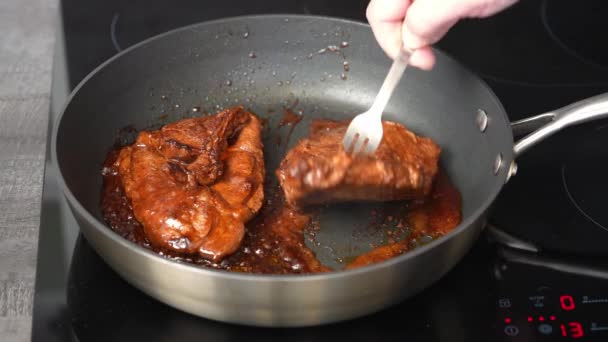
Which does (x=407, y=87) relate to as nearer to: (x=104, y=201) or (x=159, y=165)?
(x=159, y=165)

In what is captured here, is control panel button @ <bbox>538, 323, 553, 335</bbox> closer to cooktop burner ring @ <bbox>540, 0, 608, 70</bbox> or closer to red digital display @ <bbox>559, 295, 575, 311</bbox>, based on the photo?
red digital display @ <bbox>559, 295, 575, 311</bbox>

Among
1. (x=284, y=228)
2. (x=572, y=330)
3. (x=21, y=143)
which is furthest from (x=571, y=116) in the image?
(x=21, y=143)

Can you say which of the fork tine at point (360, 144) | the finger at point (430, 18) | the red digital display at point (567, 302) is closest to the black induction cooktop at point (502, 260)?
the red digital display at point (567, 302)

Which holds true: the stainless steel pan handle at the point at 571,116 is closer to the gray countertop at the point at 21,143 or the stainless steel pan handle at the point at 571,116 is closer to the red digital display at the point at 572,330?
the red digital display at the point at 572,330

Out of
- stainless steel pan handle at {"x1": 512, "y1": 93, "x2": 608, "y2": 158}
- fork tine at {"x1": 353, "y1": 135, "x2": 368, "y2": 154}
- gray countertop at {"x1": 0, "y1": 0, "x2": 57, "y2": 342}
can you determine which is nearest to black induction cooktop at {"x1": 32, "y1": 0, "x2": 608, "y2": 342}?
gray countertop at {"x1": 0, "y1": 0, "x2": 57, "y2": 342}

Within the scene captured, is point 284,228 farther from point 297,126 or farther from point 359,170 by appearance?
point 297,126

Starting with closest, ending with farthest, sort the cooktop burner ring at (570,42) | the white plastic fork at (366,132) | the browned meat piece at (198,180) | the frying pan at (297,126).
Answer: the frying pan at (297,126) < the browned meat piece at (198,180) < the white plastic fork at (366,132) < the cooktop burner ring at (570,42)

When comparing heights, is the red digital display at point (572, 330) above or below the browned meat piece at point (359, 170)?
below

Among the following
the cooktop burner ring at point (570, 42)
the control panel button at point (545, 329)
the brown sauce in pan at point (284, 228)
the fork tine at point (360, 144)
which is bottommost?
the brown sauce in pan at point (284, 228)
